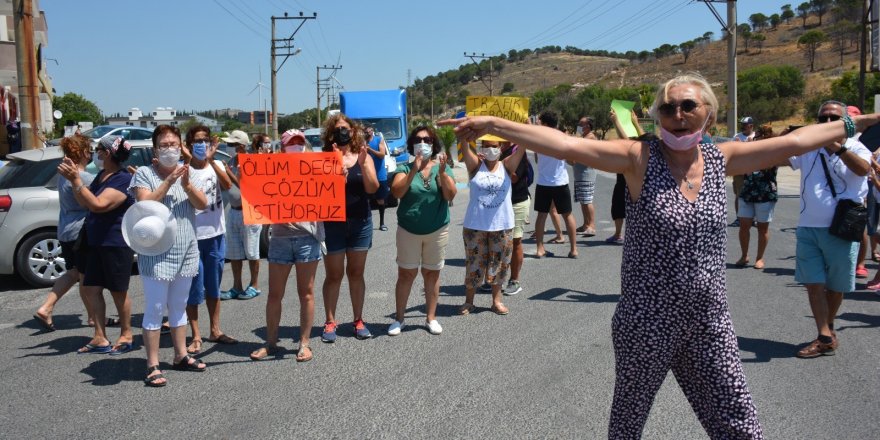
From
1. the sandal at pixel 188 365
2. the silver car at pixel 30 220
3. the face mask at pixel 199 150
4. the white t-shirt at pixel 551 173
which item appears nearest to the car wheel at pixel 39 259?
the silver car at pixel 30 220

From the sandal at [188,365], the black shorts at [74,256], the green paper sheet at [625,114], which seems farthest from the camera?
the green paper sheet at [625,114]

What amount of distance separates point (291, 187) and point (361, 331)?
1.51 meters

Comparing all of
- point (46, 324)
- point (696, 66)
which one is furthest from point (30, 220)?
point (696, 66)

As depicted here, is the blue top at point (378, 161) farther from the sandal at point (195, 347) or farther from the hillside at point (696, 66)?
the hillside at point (696, 66)

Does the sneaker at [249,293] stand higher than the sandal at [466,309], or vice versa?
the sneaker at [249,293]

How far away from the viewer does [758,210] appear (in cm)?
962

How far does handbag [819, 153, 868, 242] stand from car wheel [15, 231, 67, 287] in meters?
8.22

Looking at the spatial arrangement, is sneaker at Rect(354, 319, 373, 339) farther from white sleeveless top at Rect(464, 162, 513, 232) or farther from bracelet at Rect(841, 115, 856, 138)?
bracelet at Rect(841, 115, 856, 138)

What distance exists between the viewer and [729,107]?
25.7 m

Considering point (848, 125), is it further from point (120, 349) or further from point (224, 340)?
point (120, 349)

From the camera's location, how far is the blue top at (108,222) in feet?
19.4

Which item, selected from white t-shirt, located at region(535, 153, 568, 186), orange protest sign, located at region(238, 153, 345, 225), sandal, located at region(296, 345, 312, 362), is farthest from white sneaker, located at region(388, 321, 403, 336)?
white t-shirt, located at region(535, 153, 568, 186)

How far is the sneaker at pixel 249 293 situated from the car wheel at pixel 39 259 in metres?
2.32

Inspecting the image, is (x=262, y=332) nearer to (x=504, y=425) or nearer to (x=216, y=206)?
(x=216, y=206)
